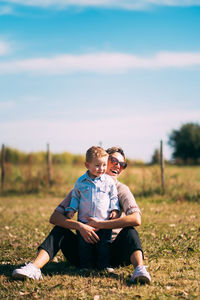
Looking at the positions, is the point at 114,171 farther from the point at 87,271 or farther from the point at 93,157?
the point at 87,271

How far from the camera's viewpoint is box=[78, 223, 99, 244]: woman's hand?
13.4 feet

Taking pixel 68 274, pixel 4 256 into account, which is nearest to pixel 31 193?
pixel 4 256

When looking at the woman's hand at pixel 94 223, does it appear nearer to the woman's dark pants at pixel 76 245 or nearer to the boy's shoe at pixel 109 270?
the woman's dark pants at pixel 76 245

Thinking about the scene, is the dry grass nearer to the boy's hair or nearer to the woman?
the woman

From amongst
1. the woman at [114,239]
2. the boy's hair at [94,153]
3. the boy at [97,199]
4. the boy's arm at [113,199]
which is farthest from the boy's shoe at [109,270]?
the boy's hair at [94,153]

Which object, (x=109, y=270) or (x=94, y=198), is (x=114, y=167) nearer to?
(x=94, y=198)

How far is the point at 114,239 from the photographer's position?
4422mm

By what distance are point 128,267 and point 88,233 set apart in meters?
0.85

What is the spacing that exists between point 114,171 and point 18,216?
569 centimetres

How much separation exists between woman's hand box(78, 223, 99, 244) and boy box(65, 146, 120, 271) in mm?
41

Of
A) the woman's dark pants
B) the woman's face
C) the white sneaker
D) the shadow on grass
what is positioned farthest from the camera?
the woman's face

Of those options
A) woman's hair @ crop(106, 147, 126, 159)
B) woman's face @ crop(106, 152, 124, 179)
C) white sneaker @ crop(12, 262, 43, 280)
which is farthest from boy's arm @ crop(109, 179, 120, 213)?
white sneaker @ crop(12, 262, 43, 280)

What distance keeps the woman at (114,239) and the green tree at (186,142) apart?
38929mm

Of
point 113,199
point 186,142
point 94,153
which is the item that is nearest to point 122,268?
point 113,199
